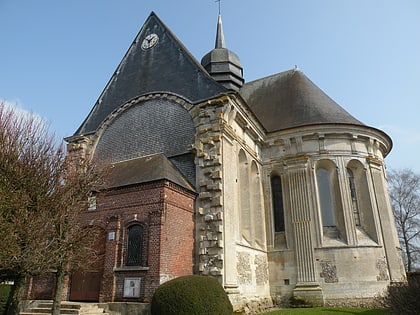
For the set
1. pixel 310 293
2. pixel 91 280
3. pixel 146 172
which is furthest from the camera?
pixel 310 293

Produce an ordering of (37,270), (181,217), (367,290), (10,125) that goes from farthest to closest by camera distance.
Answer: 1. (367,290)
2. (181,217)
3. (10,125)
4. (37,270)

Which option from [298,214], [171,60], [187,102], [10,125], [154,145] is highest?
[171,60]

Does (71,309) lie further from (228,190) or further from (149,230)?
(228,190)

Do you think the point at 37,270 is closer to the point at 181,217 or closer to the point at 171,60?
the point at 181,217

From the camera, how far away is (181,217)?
13055 millimetres

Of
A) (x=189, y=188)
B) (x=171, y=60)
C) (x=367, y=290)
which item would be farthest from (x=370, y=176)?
(x=171, y=60)

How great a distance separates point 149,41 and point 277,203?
11183 mm

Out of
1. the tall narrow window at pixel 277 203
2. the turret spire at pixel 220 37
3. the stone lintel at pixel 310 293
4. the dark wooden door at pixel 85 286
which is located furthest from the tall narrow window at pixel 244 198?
the turret spire at pixel 220 37

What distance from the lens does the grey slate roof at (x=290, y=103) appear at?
1907 cm

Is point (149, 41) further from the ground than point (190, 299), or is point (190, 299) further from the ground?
point (149, 41)

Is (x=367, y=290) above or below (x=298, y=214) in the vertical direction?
below

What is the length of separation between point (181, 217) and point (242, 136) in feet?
19.1

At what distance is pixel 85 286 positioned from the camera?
13055 mm

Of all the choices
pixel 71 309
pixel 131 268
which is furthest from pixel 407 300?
pixel 71 309
